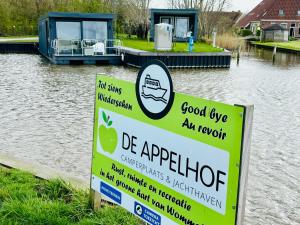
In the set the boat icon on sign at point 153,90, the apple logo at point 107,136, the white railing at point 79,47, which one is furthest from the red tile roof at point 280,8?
the boat icon on sign at point 153,90

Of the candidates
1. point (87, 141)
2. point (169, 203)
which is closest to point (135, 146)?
point (169, 203)

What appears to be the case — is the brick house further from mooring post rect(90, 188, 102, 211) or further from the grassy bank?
mooring post rect(90, 188, 102, 211)

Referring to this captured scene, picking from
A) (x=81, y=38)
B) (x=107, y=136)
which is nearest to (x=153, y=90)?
(x=107, y=136)

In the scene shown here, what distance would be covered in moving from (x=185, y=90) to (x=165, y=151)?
468 inches

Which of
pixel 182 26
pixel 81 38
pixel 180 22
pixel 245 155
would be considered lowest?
pixel 245 155

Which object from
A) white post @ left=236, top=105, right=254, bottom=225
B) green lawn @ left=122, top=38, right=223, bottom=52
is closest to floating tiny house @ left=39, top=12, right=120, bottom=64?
green lawn @ left=122, top=38, right=223, bottom=52

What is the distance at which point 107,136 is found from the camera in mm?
3684

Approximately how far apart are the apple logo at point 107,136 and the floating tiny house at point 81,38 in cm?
1891

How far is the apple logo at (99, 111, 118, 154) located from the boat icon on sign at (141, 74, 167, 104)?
612 millimetres

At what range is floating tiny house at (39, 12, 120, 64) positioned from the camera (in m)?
22.3

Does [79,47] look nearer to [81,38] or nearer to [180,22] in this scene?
[81,38]

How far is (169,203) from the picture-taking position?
299 centimetres

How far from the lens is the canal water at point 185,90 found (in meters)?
5.91

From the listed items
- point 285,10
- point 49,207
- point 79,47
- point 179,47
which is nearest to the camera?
point 49,207
